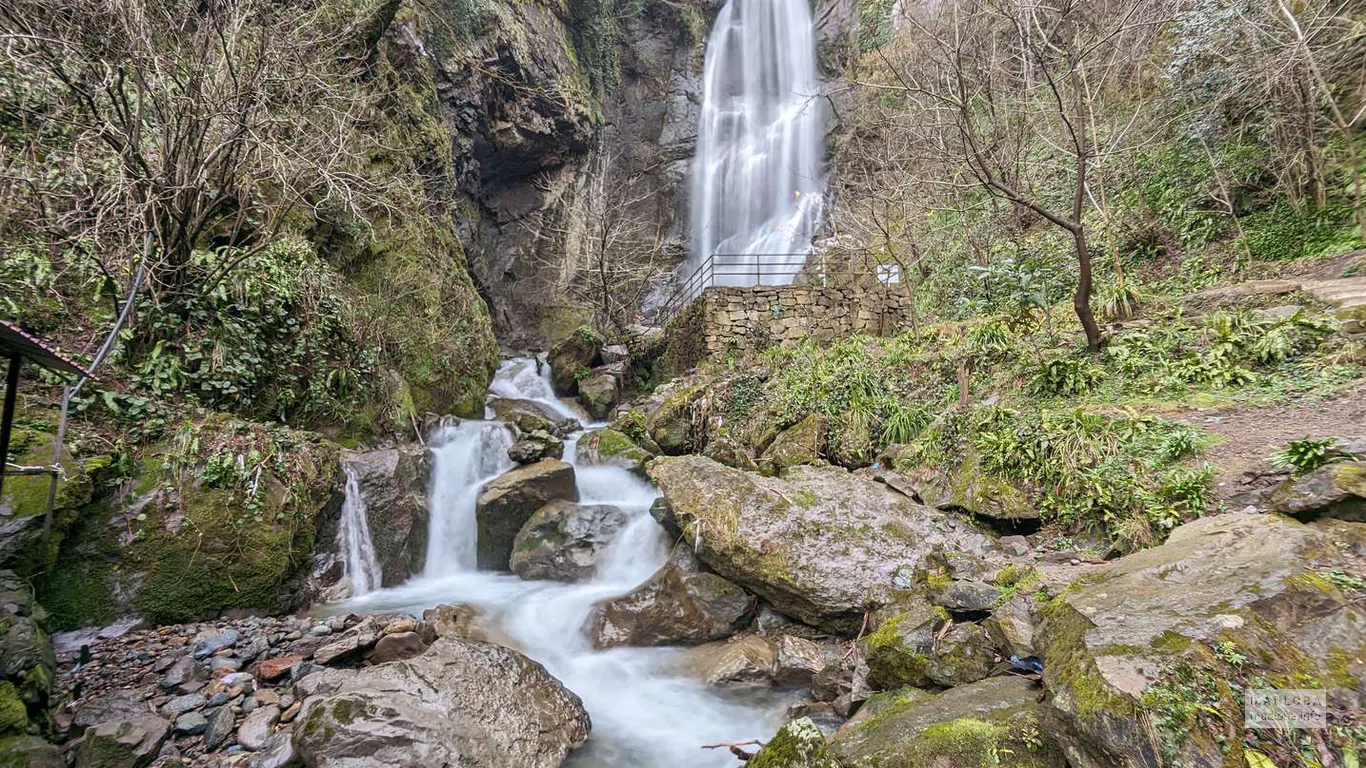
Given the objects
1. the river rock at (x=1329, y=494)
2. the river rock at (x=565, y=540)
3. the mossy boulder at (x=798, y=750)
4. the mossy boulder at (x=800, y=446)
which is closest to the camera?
the mossy boulder at (x=798, y=750)

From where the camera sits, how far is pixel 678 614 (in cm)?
562

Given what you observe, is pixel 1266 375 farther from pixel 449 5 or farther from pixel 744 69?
pixel 744 69

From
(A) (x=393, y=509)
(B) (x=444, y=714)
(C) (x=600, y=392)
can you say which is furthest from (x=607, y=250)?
(B) (x=444, y=714)

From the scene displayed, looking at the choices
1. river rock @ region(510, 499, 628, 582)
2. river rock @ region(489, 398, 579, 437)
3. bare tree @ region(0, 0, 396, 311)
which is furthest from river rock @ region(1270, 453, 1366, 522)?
river rock @ region(489, 398, 579, 437)

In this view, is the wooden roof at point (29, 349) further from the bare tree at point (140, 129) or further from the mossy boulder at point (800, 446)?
the mossy boulder at point (800, 446)

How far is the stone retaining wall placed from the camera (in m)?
12.6

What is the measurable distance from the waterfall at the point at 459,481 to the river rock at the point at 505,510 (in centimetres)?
31

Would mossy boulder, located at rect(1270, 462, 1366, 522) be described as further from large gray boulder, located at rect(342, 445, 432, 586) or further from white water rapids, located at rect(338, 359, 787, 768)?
large gray boulder, located at rect(342, 445, 432, 586)

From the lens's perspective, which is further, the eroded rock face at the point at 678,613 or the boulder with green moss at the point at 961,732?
the eroded rock face at the point at 678,613

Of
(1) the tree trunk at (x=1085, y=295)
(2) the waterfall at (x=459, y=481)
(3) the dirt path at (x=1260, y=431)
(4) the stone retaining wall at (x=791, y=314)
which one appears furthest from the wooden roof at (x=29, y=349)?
(4) the stone retaining wall at (x=791, y=314)

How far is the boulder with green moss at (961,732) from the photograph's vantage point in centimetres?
264

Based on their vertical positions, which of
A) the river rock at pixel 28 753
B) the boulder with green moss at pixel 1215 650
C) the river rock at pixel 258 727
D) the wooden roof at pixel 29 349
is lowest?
the river rock at pixel 258 727

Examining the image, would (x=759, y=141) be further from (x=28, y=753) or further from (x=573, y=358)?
(x=28, y=753)

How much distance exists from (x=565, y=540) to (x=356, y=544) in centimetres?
257
